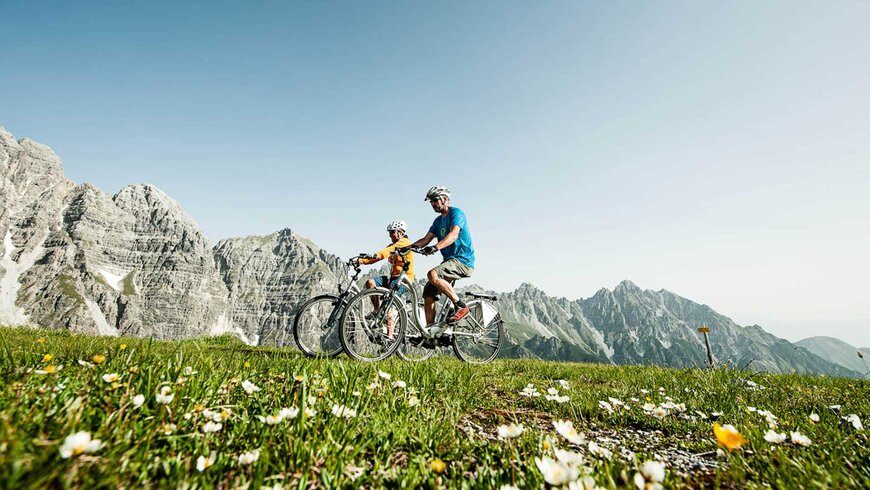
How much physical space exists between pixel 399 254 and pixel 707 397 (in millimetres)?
6204

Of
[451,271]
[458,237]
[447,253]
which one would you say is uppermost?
[458,237]

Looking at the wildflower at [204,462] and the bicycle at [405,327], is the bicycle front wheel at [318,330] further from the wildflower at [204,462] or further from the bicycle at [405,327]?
the wildflower at [204,462]

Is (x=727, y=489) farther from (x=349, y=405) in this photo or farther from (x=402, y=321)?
(x=402, y=321)

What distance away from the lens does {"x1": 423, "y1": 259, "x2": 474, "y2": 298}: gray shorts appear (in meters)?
9.60

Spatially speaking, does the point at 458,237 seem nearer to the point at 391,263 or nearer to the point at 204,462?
the point at 391,263

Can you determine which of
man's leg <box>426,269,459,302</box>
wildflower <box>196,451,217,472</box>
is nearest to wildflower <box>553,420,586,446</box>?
wildflower <box>196,451,217,472</box>

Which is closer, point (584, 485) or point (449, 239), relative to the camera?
point (584, 485)

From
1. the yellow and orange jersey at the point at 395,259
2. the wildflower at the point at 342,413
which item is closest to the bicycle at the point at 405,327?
the yellow and orange jersey at the point at 395,259

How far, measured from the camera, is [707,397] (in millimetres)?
5734

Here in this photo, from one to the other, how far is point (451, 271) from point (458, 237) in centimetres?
91

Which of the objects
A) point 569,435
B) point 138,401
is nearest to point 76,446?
point 138,401

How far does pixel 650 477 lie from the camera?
1932 mm

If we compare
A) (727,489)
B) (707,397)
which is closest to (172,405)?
(727,489)

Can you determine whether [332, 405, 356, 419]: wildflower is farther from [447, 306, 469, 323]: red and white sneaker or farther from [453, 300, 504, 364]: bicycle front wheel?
[453, 300, 504, 364]: bicycle front wheel
